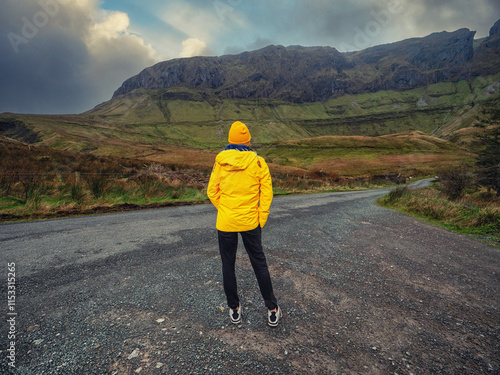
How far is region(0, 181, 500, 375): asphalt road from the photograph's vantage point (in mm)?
2348

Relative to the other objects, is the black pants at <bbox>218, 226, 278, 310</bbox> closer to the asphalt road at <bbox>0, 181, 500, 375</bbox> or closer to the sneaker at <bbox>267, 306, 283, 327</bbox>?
the sneaker at <bbox>267, 306, 283, 327</bbox>

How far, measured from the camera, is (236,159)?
2.92 meters

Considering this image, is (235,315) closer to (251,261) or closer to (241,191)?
(251,261)

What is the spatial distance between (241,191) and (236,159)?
1.39 ft

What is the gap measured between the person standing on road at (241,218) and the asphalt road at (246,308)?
345 mm

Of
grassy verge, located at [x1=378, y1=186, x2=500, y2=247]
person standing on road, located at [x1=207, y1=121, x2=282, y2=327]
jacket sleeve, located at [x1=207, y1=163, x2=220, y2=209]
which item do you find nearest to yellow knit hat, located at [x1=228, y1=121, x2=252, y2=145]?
person standing on road, located at [x1=207, y1=121, x2=282, y2=327]

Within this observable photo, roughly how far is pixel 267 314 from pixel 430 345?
192 centimetres

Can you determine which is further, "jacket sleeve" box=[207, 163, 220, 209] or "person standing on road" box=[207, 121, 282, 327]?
"jacket sleeve" box=[207, 163, 220, 209]

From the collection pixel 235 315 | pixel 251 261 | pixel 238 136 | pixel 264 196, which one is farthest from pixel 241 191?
pixel 235 315

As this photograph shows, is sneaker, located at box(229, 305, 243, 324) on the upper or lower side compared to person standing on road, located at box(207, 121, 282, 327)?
lower

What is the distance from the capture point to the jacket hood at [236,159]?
289 centimetres

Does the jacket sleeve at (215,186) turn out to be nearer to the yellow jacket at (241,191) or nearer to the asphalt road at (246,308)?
the yellow jacket at (241,191)

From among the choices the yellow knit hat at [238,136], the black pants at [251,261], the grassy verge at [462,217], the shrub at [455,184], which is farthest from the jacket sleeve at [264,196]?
the shrub at [455,184]

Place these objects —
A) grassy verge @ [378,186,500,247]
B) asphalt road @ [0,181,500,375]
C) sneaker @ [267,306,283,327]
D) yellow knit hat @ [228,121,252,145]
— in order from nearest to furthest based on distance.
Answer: asphalt road @ [0,181,500,375]
sneaker @ [267,306,283,327]
yellow knit hat @ [228,121,252,145]
grassy verge @ [378,186,500,247]
